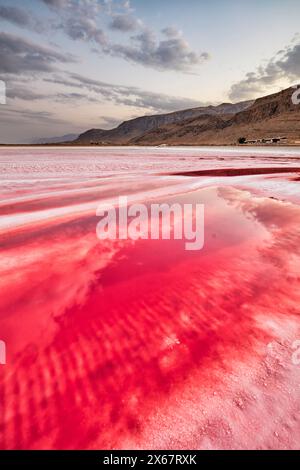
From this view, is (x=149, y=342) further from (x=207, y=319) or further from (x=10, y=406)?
(x=10, y=406)

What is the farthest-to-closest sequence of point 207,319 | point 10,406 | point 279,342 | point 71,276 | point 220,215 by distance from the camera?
point 220,215 → point 71,276 → point 207,319 → point 279,342 → point 10,406

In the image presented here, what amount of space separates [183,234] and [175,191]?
440 cm

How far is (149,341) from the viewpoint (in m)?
2.47

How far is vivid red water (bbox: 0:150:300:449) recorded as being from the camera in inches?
68.0

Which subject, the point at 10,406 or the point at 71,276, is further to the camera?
the point at 71,276

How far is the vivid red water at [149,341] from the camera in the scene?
1.73 metres

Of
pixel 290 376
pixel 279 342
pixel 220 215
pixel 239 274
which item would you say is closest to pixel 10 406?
pixel 290 376

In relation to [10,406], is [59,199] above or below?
above

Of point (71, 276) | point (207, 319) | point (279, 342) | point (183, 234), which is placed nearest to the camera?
point (279, 342)

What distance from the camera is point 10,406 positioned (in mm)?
1862
